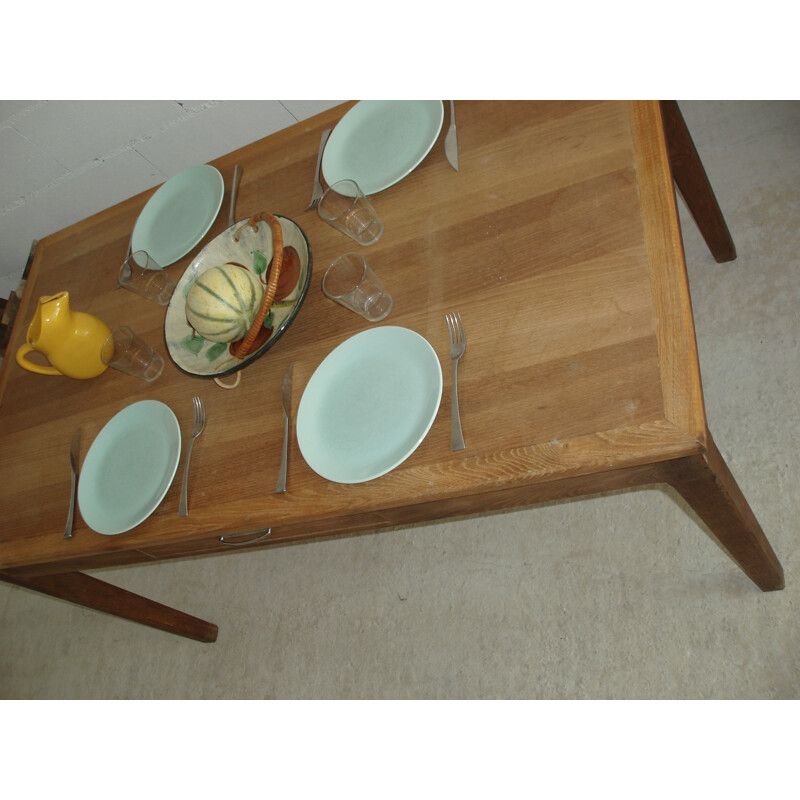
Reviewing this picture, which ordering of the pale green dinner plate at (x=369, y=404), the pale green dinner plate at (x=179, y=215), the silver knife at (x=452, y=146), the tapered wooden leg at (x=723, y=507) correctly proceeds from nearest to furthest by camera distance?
the tapered wooden leg at (x=723, y=507), the pale green dinner plate at (x=369, y=404), the silver knife at (x=452, y=146), the pale green dinner plate at (x=179, y=215)

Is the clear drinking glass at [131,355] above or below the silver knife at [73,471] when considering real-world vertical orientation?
above

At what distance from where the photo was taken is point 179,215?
1.53 metres

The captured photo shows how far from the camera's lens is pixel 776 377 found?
1.48 meters

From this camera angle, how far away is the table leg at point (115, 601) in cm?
150

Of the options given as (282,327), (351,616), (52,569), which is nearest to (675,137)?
(282,327)

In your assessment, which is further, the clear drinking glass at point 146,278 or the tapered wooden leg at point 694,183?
the clear drinking glass at point 146,278

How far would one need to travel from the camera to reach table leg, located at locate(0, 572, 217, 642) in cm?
150

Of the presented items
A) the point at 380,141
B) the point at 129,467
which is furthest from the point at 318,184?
the point at 129,467

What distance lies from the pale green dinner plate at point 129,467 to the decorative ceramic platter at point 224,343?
12 centimetres

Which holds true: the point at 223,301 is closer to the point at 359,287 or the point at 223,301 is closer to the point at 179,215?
the point at 359,287

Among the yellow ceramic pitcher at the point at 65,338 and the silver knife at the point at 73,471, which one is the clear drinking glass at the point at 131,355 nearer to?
the yellow ceramic pitcher at the point at 65,338

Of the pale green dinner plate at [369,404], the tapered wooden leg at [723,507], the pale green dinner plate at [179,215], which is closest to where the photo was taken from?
the tapered wooden leg at [723,507]

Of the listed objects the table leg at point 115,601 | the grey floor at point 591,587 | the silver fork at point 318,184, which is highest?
the silver fork at point 318,184

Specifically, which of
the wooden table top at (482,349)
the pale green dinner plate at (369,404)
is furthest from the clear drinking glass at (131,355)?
the pale green dinner plate at (369,404)
